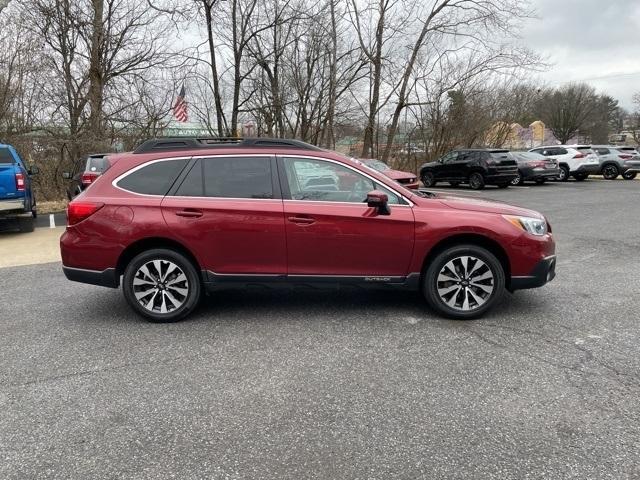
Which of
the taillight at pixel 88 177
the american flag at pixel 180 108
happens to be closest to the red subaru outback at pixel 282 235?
the taillight at pixel 88 177

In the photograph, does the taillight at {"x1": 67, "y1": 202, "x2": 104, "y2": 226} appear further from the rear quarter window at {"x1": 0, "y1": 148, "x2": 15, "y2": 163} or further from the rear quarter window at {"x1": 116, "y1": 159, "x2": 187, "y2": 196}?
the rear quarter window at {"x1": 0, "y1": 148, "x2": 15, "y2": 163}

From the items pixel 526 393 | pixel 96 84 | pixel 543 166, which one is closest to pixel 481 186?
pixel 543 166

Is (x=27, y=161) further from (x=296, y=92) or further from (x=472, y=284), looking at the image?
(x=472, y=284)

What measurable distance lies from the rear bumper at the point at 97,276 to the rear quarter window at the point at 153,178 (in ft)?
2.70

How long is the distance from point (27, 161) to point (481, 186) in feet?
57.7

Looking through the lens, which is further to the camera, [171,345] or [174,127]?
[174,127]

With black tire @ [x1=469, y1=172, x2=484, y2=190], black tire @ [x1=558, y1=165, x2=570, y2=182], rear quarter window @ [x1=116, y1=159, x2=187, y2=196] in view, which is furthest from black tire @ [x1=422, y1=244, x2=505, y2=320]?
black tire @ [x1=558, y1=165, x2=570, y2=182]

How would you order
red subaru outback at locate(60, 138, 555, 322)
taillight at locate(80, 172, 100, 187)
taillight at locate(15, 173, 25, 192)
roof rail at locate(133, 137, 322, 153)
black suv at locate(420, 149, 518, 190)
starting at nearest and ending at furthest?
red subaru outback at locate(60, 138, 555, 322) < roof rail at locate(133, 137, 322, 153) < taillight at locate(15, 173, 25, 192) < taillight at locate(80, 172, 100, 187) < black suv at locate(420, 149, 518, 190)

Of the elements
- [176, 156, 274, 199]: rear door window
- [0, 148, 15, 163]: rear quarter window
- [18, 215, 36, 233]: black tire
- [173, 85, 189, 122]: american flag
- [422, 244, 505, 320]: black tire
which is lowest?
[422, 244, 505, 320]: black tire

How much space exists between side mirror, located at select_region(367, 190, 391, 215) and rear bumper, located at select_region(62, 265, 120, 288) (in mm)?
2528

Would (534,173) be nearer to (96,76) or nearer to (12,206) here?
(96,76)

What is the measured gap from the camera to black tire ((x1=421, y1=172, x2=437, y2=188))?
2301 centimetres

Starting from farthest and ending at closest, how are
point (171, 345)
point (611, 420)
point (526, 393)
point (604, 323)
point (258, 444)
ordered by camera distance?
1. point (604, 323)
2. point (171, 345)
3. point (526, 393)
4. point (611, 420)
5. point (258, 444)

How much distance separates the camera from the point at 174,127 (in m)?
21.6
